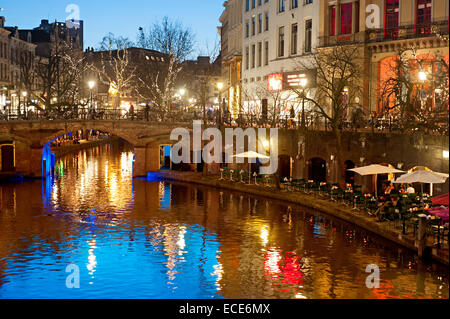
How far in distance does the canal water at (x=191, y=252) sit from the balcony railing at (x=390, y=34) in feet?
48.8

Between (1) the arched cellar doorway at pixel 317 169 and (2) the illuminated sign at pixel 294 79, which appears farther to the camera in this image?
(2) the illuminated sign at pixel 294 79

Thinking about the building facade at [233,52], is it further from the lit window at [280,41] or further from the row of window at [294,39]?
the row of window at [294,39]

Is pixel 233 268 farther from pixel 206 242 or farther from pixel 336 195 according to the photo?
pixel 336 195

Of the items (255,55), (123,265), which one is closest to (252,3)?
(255,55)

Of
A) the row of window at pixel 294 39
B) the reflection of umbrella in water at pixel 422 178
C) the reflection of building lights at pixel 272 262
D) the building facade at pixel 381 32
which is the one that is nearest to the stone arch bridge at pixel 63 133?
the row of window at pixel 294 39

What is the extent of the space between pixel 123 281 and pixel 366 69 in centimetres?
3070

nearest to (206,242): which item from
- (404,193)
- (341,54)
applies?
(404,193)

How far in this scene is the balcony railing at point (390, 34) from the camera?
4647 cm

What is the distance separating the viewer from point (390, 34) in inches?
1971

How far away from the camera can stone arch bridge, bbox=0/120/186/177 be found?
62.4 meters

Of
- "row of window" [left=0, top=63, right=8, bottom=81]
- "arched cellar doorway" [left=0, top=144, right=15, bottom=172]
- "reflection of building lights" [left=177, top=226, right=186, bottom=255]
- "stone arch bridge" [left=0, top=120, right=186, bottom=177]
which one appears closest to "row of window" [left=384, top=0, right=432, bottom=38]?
"stone arch bridge" [left=0, top=120, right=186, bottom=177]

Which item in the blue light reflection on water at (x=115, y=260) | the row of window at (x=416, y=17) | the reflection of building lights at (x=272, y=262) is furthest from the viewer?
the row of window at (x=416, y=17)

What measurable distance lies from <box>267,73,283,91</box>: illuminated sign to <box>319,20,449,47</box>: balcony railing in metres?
8.42

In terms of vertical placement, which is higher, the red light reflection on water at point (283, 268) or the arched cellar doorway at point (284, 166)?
the arched cellar doorway at point (284, 166)
